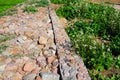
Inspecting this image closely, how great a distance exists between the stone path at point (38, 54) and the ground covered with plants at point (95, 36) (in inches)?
16.6

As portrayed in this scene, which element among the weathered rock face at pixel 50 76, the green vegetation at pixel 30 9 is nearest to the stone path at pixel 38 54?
the weathered rock face at pixel 50 76

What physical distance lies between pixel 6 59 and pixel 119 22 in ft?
12.2

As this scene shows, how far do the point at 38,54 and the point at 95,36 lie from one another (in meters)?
2.48

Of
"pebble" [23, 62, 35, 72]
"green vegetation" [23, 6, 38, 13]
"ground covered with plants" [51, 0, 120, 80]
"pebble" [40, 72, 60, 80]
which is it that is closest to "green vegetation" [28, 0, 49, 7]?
"green vegetation" [23, 6, 38, 13]

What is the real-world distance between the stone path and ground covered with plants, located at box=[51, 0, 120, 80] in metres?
0.42

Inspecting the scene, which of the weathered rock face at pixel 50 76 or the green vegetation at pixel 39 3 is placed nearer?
the weathered rock face at pixel 50 76

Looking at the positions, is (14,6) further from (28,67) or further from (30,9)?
(28,67)

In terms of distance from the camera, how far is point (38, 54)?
7.49 meters

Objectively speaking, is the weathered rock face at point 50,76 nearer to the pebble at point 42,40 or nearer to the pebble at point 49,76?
the pebble at point 49,76

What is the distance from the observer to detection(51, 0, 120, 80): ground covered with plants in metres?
7.05

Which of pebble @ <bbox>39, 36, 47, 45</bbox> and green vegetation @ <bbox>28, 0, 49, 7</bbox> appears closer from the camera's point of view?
pebble @ <bbox>39, 36, 47, 45</bbox>

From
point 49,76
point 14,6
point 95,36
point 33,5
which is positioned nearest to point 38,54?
point 49,76

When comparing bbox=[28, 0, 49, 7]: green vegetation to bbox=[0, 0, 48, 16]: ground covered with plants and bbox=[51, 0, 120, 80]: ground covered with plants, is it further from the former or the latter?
bbox=[51, 0, 120, 80]: ground covered with plants

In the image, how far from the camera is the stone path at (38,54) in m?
6.32
